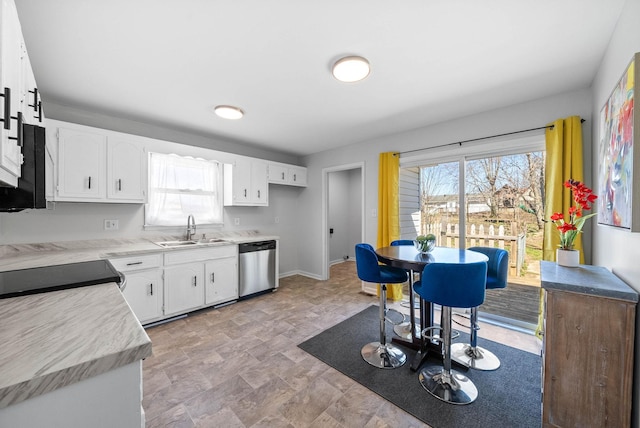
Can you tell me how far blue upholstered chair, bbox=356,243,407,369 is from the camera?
218 cm

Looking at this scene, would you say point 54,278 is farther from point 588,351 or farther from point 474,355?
point 474,355

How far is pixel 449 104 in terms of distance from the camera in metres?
2.78

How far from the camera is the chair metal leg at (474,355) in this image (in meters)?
2.15

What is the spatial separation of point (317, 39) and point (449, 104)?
69.4 inches

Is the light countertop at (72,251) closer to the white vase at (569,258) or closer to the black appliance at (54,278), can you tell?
the black appliance at (54,278)

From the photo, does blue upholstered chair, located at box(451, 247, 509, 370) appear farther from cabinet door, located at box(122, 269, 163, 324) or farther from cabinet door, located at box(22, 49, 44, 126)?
cabinet door, located at box(22, 49, 44, 126)

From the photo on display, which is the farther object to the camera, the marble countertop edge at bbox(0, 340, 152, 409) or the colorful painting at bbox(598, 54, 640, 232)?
the colorful painting at bbox(598, 54, 640, 232)

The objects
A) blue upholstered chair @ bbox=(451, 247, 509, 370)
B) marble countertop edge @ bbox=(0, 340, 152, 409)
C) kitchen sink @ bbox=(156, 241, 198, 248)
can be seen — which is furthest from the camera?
kitchen sink @ bbox=(156, 241, 198, 248)

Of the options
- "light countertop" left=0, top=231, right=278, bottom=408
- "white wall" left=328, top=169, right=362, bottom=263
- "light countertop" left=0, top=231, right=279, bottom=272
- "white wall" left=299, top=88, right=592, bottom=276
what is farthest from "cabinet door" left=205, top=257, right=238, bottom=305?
"white wall" left=328, top=169, right=362, bottom=263

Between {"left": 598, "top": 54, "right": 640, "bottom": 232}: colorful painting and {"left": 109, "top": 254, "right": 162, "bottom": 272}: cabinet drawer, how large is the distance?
3.78 meters

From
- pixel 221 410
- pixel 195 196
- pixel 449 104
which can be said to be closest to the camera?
pixel 221 410

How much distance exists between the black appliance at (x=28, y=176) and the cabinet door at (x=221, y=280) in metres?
2.20

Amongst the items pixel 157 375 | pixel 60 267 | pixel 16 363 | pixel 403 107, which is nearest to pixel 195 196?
pixel 60 267

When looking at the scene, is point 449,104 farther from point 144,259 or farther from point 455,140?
point 144,259
